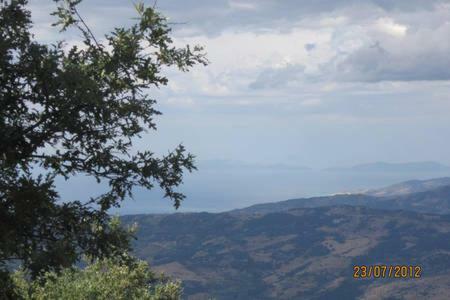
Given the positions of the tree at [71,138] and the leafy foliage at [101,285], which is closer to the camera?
the tree at [71,138]

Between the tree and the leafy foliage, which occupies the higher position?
the tree

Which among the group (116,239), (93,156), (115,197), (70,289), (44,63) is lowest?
(70,289)

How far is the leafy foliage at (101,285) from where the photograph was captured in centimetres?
2965

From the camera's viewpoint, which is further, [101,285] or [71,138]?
[101,285]

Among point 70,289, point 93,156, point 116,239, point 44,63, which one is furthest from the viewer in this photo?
point 70,289

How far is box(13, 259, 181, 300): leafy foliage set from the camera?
2965 centimetres

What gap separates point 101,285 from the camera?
32781mm

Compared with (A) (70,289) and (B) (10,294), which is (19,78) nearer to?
(B) (10,294)

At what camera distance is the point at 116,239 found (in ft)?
61.9

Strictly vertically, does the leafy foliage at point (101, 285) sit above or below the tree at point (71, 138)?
below

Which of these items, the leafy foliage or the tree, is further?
the leafy foliage

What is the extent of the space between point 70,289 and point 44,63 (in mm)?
17123

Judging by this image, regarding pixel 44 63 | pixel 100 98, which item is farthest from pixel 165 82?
pixel 44 63

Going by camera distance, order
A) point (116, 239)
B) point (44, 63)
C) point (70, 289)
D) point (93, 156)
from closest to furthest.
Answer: point (44, 63), point (93, 156), point (116, 239), point (70, 289)
